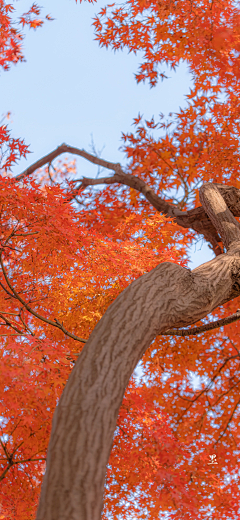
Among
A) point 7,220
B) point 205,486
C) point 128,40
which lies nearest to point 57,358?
point 7,220

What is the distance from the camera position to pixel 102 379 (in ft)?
5.22

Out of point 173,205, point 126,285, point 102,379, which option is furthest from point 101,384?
point 173,205

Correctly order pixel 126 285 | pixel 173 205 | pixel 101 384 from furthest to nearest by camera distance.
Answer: pixel 173 205 < pixel 126 285 < pixel 101 384

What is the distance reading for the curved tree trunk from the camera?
4.38 ft

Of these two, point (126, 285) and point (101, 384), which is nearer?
point (101, 384)

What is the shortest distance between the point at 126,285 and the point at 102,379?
1729mm

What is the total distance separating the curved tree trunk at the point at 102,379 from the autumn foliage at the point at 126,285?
44 cm

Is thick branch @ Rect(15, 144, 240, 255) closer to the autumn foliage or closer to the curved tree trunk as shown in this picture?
the autumn foliage

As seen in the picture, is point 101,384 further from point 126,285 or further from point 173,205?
point 173,205

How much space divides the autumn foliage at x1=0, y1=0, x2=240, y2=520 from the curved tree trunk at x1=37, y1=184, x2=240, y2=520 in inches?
17.2

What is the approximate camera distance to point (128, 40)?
220 inches

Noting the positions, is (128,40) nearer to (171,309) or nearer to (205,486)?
(171,309)

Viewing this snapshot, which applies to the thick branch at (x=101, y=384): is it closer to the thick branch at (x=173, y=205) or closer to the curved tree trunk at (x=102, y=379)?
the curved tree trunk at (x=102, y=379)

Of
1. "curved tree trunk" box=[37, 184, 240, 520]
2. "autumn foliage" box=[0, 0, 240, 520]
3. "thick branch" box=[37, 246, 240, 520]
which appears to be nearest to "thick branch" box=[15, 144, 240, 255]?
"autumn foliage" box=[0, 0, 240, 520]
